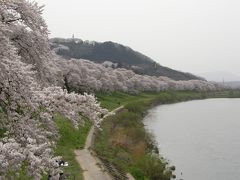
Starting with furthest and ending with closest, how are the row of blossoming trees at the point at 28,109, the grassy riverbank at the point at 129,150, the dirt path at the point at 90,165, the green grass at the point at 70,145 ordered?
the grassy riverbank at the point at 129,150 < the green grass at the point at 70,145 < the dirt path at the point at 90,165 < the row of blossoming trees at the point at 28,109

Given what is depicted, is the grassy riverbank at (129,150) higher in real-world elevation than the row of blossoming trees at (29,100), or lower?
lower

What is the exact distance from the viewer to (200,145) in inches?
1838

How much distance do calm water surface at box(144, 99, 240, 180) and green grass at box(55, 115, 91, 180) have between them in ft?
26.1

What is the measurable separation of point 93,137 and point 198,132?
23867 millimetres

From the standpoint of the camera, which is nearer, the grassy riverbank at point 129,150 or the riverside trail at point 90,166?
the riverside trail at point 90,166

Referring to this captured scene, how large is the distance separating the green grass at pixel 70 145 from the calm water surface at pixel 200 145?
796 centimetres

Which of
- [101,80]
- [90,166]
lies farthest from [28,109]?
[101,80]

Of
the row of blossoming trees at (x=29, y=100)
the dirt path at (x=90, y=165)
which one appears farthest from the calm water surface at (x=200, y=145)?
the row of blossoming trees at (x=29, y=100)

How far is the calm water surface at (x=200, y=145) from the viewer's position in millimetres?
34406

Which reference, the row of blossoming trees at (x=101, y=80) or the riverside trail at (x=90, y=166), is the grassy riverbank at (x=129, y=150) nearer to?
the riverside trail at (x=90, y=166)

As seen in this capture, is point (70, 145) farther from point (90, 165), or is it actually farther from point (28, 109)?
point (28, 109)

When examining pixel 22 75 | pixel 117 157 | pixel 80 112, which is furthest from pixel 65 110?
pixel 117 157

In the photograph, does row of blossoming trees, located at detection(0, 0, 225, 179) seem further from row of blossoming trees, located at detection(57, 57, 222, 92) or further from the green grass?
row of blossoming trees, located at detection(57, 57, 222, 92)

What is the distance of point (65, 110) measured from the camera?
11.0 metres
